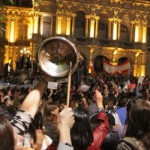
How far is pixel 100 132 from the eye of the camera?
4.82 meters

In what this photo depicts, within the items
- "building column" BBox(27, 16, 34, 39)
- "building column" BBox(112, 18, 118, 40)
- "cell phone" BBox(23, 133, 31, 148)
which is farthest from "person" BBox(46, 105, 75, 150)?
"building column" BBox(112, 18, 118, 40)

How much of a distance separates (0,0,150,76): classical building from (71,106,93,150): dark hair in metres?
40.8

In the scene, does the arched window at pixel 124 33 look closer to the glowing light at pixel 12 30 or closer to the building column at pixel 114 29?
the building column at pixel 114 29

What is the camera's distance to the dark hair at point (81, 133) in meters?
4.00

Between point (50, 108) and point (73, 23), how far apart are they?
38.7 m

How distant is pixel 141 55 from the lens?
49.0 metres

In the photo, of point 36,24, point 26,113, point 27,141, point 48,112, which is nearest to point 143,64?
point 36,24

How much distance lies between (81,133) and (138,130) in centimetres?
61

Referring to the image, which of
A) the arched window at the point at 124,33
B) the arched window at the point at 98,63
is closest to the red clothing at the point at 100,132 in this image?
the arched window at the point at 98,63

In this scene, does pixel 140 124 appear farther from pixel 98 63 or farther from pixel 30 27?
pixel 98 63

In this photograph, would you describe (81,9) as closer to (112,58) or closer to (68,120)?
(112,58)

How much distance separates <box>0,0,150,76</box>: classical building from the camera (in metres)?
46.0

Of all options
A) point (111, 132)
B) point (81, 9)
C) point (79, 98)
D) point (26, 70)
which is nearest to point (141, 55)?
point (81, 9)

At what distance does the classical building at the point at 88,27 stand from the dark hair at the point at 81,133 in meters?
40.8
